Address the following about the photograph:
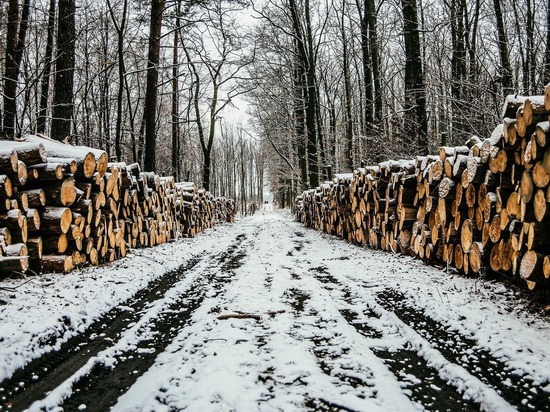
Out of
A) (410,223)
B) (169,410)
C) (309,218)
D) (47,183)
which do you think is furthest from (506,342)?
(309,218)

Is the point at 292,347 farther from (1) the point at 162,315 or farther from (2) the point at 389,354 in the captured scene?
(1) the point at 162,315

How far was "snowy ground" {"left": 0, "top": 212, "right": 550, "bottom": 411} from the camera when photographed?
2.46m

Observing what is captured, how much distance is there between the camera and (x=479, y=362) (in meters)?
2.92

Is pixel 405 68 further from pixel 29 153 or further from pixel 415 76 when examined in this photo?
pixel 29 153

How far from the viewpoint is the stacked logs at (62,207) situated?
5258 mm

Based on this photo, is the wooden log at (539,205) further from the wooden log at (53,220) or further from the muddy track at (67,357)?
the wooden log at (53,220)

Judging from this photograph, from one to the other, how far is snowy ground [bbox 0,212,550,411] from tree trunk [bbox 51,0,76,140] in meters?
5.55

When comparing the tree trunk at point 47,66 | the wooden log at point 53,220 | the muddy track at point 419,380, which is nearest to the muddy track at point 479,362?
the muddy track at point 419,380

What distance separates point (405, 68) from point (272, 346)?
1184 centimetres

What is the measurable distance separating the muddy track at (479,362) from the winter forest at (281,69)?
768 centimetres

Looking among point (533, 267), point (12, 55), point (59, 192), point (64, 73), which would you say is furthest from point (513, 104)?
point (12, 55)

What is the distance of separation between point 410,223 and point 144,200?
6.31 meters

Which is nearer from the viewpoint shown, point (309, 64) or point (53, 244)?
point (53, 244)

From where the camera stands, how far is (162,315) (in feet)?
14.0
